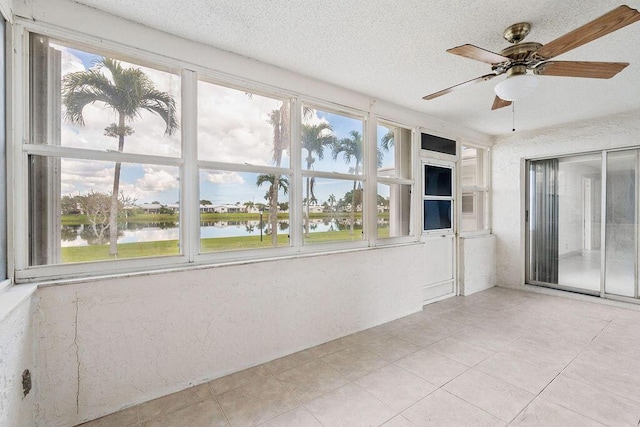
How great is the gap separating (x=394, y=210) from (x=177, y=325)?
9.32 ft

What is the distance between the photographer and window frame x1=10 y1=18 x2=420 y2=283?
1826mm

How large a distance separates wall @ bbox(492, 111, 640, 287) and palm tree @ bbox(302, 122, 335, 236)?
3.73m

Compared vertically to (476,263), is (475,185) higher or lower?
higher

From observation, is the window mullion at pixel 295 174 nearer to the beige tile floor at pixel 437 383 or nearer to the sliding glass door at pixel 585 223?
the beige tile floor at pixel 437 383

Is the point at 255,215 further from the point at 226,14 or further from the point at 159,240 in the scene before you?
the point at 226,14

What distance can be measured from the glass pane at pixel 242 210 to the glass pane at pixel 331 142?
44cm

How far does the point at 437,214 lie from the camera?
450cm

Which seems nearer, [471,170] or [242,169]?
[242,169]

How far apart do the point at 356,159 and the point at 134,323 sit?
267 cm

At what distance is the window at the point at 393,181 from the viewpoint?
12.2 ft

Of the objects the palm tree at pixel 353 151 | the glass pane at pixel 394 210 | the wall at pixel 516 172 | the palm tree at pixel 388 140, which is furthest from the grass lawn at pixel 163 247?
the wall at pixel 516 172

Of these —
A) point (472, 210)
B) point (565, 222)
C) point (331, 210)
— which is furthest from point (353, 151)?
point (565, 222)

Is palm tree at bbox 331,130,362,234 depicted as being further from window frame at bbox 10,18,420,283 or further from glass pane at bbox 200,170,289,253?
glass pane at bbox 200,170,289,253

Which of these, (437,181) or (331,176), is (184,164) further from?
(437,181)
